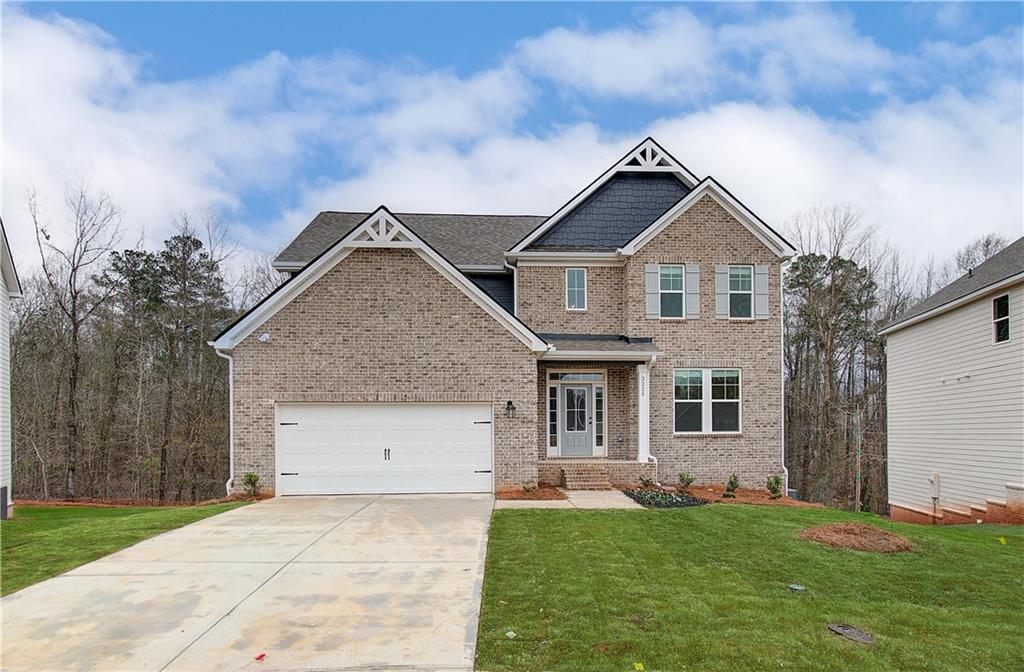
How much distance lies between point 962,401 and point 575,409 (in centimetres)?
981

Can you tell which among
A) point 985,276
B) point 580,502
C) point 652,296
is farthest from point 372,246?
point 985,276

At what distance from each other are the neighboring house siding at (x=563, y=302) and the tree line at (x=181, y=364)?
13.7m

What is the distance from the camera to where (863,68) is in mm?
16172

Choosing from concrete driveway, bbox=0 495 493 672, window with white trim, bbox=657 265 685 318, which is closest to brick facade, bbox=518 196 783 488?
window with white trim, bbox=657 265 685 318

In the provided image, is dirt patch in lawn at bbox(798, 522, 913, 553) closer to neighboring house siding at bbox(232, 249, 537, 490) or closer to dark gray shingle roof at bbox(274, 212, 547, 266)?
neighboring house siding at bbox(232, 249, 537, 490)

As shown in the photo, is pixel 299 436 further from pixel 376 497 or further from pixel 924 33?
pixel 924 33

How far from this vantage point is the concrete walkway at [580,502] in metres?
12.4

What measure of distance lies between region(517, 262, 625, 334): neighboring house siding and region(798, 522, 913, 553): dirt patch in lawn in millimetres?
8502

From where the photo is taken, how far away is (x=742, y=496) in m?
15.4

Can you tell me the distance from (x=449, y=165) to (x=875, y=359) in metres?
20.8

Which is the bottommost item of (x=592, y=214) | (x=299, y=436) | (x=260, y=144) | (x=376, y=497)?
→ (x=376, y=497)

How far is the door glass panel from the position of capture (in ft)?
56.3

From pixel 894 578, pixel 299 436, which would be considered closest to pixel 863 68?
pixel 894 578

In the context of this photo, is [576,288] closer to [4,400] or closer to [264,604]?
[264,604]
